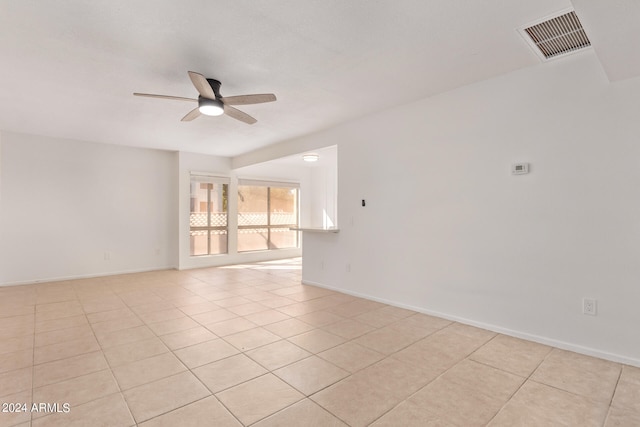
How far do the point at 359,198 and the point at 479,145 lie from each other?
1.66 metres

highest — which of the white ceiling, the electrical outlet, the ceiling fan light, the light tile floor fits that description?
the white ceiling

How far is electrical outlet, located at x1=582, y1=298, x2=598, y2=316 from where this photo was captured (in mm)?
2498

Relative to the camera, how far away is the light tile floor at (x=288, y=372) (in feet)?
5.90

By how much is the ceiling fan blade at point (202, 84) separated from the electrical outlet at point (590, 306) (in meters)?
3.59

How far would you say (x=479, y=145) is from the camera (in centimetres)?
315

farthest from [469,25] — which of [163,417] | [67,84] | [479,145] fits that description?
[67,84]

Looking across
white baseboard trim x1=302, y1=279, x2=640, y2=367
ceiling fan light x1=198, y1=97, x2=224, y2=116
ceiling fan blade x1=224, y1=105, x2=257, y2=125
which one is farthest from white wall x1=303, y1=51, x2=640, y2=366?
ceiling fan light x1=198, y1=97, x2=224, y2=116

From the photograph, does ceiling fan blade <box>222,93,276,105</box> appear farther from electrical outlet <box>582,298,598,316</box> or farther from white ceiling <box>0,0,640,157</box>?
electrical outlet <box>582,298,598,316</box>

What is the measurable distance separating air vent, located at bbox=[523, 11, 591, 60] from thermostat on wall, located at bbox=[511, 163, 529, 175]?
0.91 m

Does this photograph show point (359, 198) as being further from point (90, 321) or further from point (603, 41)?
point (90, 321)

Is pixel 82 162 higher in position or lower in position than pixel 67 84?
lower

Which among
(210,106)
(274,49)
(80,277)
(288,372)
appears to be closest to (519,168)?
(274,49)

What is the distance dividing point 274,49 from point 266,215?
574 centimetres

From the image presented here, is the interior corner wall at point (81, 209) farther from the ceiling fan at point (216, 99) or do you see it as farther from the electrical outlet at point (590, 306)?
the electrical outlet at point (590, 306)
